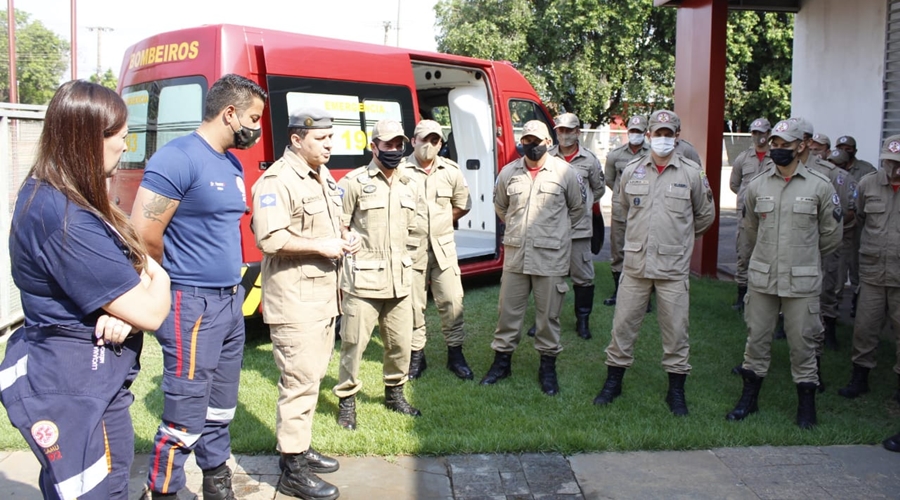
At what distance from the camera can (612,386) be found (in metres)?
5.23

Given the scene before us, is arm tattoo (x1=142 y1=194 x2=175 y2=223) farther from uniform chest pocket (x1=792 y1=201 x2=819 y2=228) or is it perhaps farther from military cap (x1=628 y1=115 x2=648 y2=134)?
military cap (x1=628 y1=115 x2=648 y2=134)

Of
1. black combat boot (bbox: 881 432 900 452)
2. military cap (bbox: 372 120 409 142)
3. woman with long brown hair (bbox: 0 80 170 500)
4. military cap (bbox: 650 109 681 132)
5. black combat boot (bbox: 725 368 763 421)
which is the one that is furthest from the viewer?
military cap (bbox: 650 109 681 132)

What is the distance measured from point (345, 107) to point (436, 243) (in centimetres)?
172

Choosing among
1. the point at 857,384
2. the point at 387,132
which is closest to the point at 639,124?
the point at 857,384

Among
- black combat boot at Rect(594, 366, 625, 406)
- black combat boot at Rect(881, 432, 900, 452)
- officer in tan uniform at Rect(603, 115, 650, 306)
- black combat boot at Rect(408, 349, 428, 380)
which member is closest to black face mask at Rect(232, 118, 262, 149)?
black combat boot at Rect(408, 349, 428, 380)

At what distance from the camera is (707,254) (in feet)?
30.7

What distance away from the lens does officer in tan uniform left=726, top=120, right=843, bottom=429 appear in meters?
4.82

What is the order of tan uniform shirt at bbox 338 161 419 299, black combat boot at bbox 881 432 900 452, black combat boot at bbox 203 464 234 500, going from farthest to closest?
tan uniform shirt at bbox 338 161 419 299
black combat boot at bbox 881 432 900 452
black combat boot at bbox 203 464 234 500

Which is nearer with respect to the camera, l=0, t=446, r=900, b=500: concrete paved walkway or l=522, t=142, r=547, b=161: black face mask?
l=0, t=446, r=900, b=500: concrete paved walkway

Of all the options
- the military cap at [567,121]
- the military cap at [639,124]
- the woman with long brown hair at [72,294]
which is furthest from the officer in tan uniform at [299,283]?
the military cap at [639,124]

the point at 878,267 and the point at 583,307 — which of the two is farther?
the point at 583,307

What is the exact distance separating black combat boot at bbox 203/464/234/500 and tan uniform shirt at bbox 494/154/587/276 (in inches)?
104

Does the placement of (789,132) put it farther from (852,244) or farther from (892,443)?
(852,244)

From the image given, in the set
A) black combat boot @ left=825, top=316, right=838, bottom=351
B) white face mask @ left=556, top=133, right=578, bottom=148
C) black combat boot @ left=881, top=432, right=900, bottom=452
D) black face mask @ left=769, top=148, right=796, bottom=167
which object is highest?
white face mask @ left=556, top=133, right=578, bottom=148
